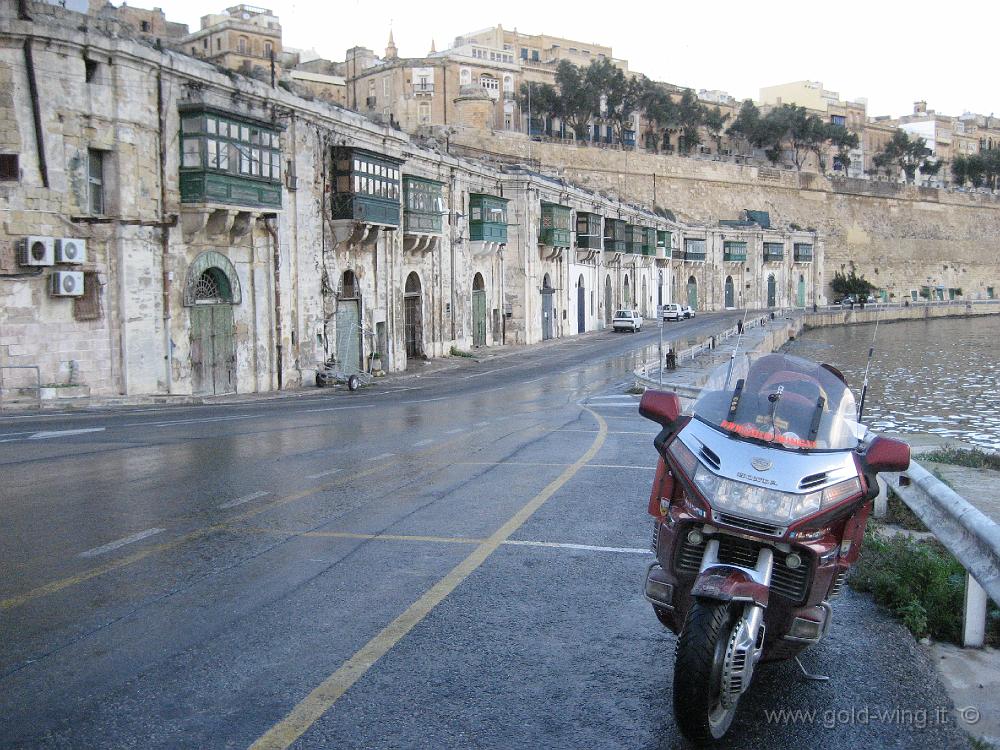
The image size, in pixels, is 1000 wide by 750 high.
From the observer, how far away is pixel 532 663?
5.26 metres

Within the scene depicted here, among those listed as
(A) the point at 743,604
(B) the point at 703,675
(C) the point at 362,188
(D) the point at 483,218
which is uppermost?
(D) the point at 483,218

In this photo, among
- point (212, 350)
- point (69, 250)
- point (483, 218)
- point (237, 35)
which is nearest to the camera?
point (69, 250)

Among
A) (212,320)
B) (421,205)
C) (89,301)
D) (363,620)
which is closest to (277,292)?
(212,320)

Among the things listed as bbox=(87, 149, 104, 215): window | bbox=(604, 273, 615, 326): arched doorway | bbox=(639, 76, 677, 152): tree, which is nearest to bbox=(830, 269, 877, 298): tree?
bbox=(639, 76, 677, 152): tree

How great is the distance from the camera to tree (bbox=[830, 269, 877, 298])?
106 m

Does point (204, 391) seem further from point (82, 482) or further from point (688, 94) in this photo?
point (688, 94)

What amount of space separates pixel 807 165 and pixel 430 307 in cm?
10321

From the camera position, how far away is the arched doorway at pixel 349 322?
32531 millimetres

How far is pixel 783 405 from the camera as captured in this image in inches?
204

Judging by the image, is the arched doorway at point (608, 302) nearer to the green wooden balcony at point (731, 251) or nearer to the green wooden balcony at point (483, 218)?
the green wooden balcony at point (483, 218)

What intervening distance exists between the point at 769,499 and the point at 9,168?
20.8 m

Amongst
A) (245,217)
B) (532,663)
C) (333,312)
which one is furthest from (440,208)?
(532,663)

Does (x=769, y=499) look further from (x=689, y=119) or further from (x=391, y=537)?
(x=689, y=119)

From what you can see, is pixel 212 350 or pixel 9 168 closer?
pixel 9 168
